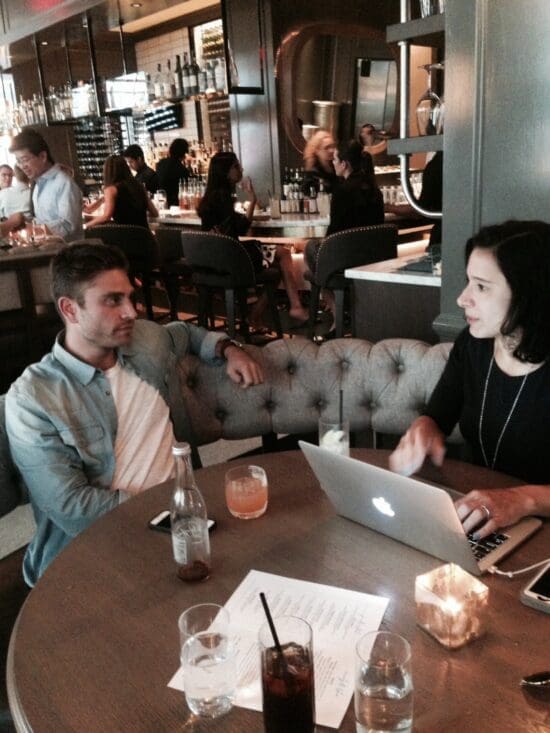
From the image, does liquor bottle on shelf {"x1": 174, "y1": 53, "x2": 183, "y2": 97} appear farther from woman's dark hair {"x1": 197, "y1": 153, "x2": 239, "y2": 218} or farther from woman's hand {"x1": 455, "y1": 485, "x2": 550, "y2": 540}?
woman's hand {"x1": 455, "y1": 485, "x2": 550, "y2": 540}

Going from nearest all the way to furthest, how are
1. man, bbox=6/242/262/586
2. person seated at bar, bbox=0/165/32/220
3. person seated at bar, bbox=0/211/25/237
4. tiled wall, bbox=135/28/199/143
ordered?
man, bbox=6/242/262/586
person seated at bar, bbox=0/211/25/237
person seated at bar, bbox=0/165/32/220
tiled wall, bbox=135/28/199/143

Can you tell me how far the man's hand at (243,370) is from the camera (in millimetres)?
2074

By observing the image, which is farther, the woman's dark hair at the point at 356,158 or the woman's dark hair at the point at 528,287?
the woman's dark hair at the point at 356,158

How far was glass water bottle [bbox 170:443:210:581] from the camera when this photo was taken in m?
1.23

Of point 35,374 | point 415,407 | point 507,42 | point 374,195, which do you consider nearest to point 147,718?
point 35,374

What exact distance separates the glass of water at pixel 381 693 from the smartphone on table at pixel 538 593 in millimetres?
321

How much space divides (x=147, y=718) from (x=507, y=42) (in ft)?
7.14

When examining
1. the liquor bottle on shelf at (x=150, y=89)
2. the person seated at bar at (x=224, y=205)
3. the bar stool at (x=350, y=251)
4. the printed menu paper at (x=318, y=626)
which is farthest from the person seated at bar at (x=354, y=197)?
the liquor bottle on shelf at (x=150, y=89)

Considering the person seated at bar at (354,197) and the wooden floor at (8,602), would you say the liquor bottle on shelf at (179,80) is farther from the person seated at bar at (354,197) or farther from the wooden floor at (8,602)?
the wooden floor at (8,602)

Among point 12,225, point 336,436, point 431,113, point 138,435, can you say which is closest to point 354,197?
point 431,113

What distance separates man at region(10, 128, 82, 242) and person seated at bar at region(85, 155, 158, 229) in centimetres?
72

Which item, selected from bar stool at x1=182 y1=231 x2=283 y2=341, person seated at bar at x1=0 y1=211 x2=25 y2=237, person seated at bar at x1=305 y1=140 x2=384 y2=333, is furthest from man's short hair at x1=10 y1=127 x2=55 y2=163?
person seated at bar at x1=305 y1=140 x2=384 y2=333

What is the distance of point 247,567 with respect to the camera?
124 cm

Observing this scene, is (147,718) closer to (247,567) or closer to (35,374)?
(247,567)
